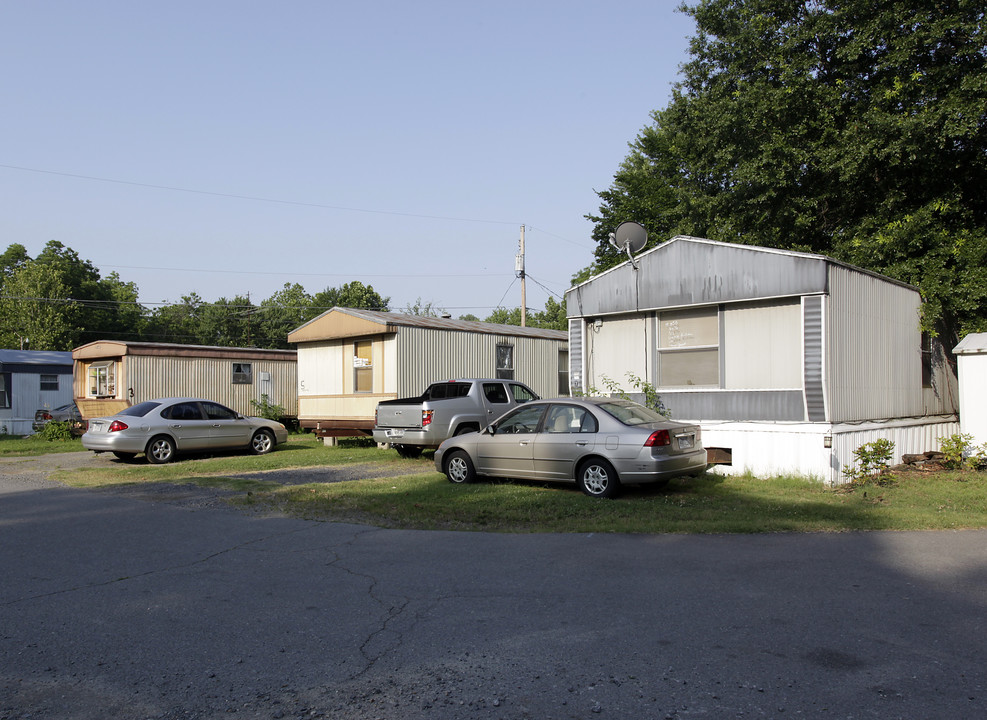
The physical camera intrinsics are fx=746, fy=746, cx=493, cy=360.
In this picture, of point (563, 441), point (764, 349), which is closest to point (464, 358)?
point (764, 349)

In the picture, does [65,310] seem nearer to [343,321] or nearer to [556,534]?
[343,321]

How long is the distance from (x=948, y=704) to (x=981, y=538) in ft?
16.2

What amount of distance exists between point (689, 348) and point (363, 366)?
9.40 meters

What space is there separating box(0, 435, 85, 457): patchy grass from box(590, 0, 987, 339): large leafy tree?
65.0ft

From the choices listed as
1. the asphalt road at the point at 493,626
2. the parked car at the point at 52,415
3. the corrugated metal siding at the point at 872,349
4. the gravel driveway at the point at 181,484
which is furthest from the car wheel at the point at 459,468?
the parked car at the point at 52,415

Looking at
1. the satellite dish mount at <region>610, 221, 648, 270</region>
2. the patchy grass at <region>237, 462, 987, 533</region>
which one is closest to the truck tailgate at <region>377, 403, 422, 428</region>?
the patchy grass at <region>237, 462, 987, 533</region>

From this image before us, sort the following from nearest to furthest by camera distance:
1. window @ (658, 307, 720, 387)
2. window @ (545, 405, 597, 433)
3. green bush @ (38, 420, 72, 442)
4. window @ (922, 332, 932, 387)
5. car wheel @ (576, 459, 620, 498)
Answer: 1. car wheel @ (576, 459, 620, 498)
2. window @ (545, 405, 597, 433)
3. window @ (658, 307, 720, 387)
4. window @ (922, 332, 932, 387)
5. green bush @ (38, 420, 72, 442)

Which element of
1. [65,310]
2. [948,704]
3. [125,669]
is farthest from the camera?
[65,310]

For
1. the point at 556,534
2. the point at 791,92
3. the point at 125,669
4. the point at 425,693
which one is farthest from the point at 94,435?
the point at 791,92

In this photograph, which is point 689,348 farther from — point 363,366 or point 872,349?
point 363,366

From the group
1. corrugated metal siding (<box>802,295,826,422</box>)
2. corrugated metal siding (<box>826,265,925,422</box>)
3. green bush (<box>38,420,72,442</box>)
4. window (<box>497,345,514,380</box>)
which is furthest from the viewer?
green bush (<box>38,420,72,442</box>)

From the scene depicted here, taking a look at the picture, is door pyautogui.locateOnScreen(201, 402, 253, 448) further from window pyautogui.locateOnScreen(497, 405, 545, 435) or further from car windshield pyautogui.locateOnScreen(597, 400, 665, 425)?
car windshield pyautogui.locateOnScreen(597, 400, 665, 425)

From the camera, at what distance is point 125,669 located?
4445 millimetres

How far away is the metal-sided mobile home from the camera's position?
11.8 metres
